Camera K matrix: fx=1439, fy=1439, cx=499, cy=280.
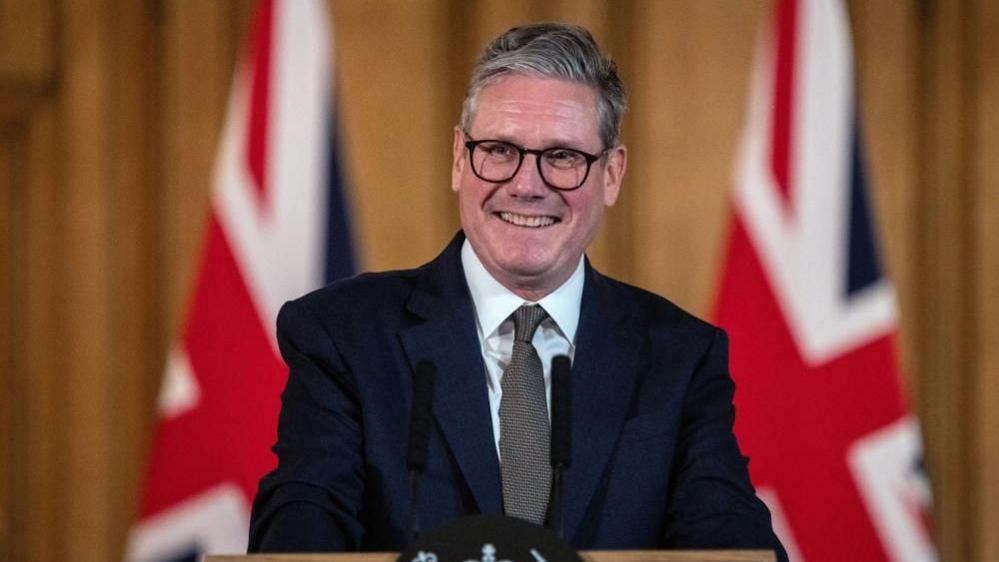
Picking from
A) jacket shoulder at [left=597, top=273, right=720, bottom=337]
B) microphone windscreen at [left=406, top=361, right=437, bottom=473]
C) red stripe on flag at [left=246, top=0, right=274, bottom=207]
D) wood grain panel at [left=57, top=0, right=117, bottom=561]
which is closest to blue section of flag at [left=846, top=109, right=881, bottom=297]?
A: jacket shoulder at [left=597, top=273, right=720, bottom=337]

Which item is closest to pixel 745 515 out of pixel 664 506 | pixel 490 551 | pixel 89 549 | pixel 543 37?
pixel 664 506

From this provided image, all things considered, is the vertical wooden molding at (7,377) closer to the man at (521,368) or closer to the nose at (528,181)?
the man at (521,368)

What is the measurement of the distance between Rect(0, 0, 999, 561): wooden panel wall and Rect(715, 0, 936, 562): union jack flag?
74 mm

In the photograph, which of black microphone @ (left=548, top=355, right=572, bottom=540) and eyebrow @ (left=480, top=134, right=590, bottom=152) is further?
eyebrow @ (left=480, top=134, right=590, bottom=152)

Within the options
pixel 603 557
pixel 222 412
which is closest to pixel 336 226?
pixel 222 412

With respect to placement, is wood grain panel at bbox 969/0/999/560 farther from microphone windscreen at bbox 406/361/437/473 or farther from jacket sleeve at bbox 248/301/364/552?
microphone windscreen at bbox 406/361/437/473

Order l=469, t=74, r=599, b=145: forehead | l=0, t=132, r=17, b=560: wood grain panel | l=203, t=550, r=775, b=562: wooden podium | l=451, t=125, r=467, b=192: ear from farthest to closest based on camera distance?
1. l=0, t=132, r=17, b=560: wood grain panel
2. l=451, t=125, r=467, b=192: ear
3. l=469, t=74, r=599, b=145: forehead
4. l=203, t=550, r=775, b=562: wooden podium

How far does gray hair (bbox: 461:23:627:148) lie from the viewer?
83.0 inches

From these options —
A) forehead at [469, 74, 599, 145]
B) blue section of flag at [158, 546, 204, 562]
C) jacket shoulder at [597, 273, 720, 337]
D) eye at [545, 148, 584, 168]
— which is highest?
forehead at [469, 74, 599, 145]

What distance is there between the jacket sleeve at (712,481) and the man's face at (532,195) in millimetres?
274

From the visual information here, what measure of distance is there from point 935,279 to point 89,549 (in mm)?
2082

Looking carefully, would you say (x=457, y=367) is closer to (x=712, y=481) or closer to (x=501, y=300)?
(x=501, y=300)

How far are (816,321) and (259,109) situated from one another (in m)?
1.38

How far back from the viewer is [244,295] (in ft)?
10.8
